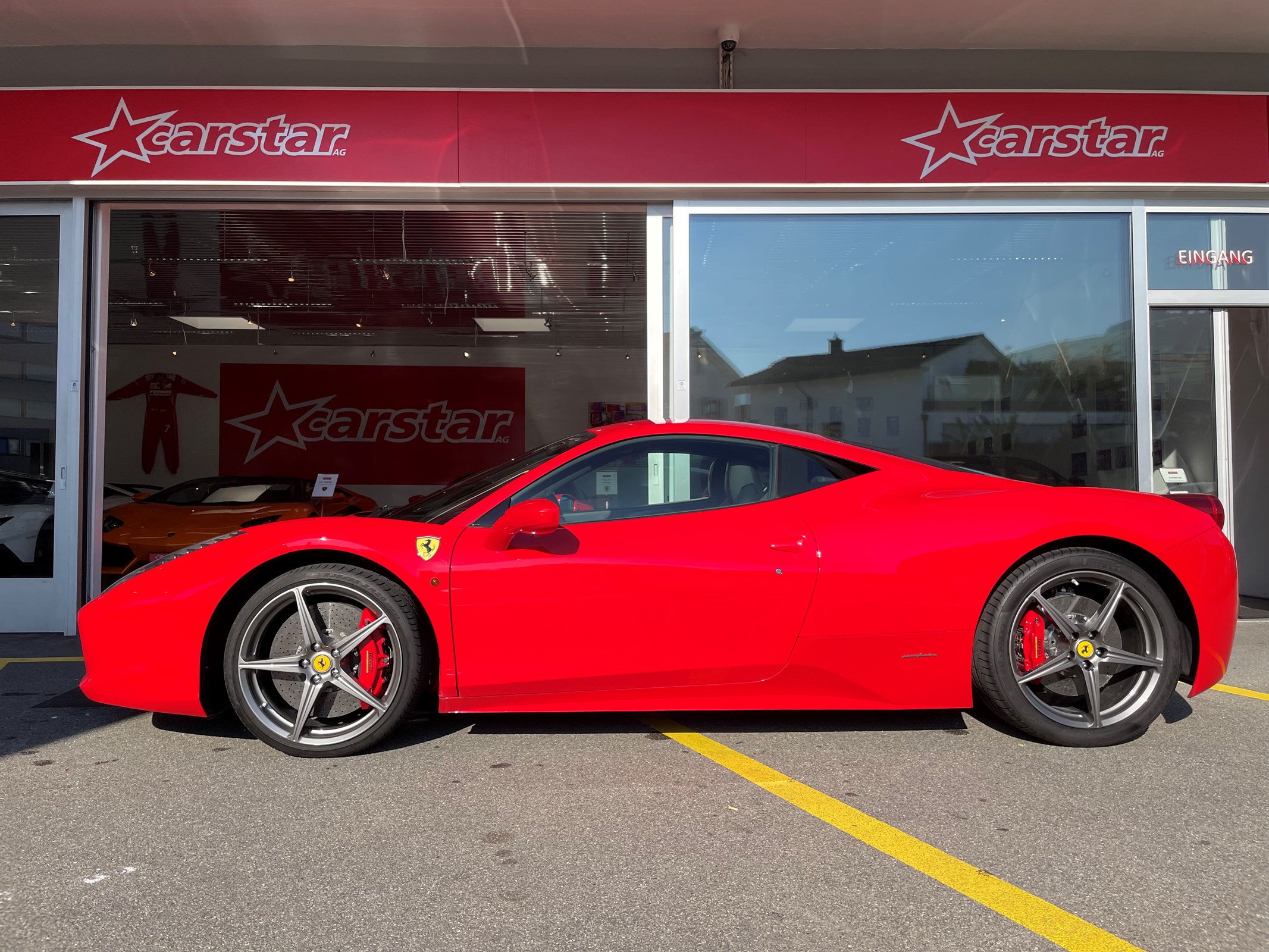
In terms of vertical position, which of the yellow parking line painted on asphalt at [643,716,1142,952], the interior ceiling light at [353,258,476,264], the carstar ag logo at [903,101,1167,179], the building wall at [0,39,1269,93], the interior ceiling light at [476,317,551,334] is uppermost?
the building wall at [0,39,1269,93]

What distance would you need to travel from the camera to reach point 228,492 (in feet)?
29.9

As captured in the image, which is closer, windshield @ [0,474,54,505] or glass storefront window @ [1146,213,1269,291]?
windshield @ [0,474,54,505]

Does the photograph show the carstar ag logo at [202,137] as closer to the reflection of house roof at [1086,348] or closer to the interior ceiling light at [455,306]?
the reflection of house roof at [1086,348]

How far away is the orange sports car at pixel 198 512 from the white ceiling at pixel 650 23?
384cm

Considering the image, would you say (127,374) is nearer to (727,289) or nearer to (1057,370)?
(727,289)

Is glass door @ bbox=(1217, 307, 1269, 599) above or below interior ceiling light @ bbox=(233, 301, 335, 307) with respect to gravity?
below

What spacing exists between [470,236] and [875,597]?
6.93 m

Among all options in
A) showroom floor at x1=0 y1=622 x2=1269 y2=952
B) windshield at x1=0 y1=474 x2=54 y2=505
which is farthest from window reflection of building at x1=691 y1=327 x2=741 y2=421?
windshield at x1=0 y1=474 x2=54 y2=505

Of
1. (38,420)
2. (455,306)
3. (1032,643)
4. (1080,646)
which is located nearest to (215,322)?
(455,306)

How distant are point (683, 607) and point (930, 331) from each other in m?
3.85

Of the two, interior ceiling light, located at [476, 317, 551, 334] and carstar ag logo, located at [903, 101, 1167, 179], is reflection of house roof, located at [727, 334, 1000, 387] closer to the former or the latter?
carstar ag logo, located at [903, 101, 1167, 179]

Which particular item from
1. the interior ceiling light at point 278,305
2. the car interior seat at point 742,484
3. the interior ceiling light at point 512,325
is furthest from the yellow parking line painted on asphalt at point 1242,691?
the interior ceiling light at point 278,305

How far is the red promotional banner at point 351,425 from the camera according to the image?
1504 cm

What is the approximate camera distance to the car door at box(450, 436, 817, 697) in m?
2.78
